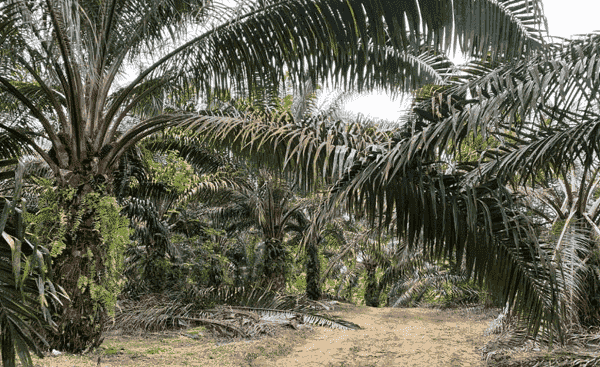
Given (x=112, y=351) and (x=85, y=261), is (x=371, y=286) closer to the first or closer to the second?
(x=112, y=351)

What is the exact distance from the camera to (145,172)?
858 centimetres

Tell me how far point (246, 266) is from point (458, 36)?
15.2 meters

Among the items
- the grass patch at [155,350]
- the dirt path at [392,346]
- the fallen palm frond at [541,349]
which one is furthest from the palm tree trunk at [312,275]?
the grass patch at [155,350]

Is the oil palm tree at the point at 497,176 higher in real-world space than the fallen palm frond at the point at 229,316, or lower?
higher

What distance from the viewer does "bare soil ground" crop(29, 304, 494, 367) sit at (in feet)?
17.1

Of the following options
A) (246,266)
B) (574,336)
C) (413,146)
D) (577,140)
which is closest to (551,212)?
(574,336)

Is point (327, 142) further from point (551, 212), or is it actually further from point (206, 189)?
point (206, 189)

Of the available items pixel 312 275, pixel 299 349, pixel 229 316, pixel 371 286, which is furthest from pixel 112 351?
pixel 371 286

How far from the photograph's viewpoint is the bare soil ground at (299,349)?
5.21 m

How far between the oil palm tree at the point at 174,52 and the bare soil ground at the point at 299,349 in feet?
1.95

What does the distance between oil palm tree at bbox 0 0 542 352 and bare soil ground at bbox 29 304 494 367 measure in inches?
23.4

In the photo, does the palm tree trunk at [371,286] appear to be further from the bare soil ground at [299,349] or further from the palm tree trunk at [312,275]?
the bare soil ground at [299,349]

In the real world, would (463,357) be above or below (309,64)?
below

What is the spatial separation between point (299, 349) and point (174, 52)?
169 inches
